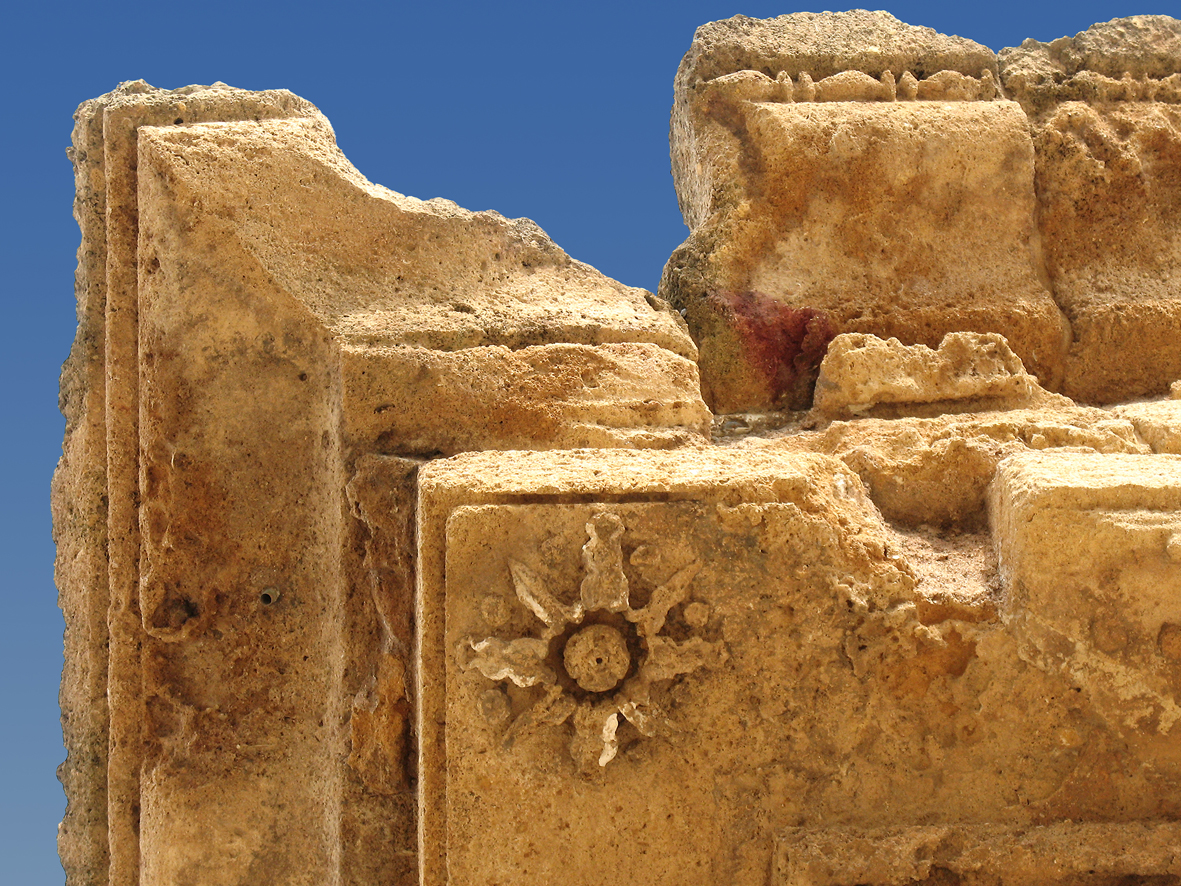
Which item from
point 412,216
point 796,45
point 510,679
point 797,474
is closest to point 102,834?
point 510,679

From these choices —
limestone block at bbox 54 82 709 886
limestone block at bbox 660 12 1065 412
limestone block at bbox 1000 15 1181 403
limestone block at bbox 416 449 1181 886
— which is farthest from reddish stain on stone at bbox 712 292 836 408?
limestone block at bbox 416 449 1181 886

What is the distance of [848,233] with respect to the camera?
130 inches

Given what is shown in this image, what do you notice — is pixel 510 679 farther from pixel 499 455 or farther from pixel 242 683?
pixel 242 683

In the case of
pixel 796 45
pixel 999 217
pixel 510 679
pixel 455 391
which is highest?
pixel 796 45

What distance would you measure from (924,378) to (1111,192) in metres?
0.87

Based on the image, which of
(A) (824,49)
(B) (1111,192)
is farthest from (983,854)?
(A) (824,49)

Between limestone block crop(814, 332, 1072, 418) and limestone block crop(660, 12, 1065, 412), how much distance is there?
0.66ft

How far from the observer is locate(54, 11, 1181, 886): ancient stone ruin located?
7.52 feet

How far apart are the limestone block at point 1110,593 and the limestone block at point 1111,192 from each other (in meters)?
1.01

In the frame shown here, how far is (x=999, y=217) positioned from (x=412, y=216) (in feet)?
4.91

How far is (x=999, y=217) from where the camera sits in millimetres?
3318

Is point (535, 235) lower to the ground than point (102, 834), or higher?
higher

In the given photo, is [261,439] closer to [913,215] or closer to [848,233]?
[848,233]

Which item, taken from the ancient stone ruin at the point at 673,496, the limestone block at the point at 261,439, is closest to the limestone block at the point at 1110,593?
the ancient stone ruin at the point at 673,496
